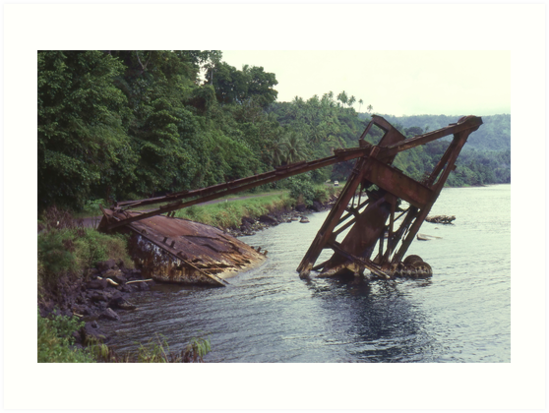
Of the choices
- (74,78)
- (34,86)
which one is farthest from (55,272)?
(74,78)

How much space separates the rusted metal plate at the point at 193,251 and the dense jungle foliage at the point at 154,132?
3307mm

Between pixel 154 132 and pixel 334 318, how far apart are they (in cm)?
2565

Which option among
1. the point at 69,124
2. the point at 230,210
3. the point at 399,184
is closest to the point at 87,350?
the point at 69,124

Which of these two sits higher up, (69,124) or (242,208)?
(69,124)

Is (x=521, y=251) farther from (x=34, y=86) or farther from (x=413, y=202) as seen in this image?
(x=34, y=86)

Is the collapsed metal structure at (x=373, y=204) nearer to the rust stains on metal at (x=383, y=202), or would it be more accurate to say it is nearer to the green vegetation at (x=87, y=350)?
the rust stains on metal at (x=383, y=202)

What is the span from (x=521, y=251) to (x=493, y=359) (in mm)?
3117

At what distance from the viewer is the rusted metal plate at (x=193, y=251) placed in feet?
66.3

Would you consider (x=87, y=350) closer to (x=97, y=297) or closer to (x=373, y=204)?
(x=97, y=297)

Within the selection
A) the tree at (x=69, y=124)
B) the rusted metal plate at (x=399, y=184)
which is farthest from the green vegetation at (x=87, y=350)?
the rusted metal plate at (x=399, y=184)

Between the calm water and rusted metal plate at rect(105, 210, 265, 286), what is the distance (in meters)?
0.71

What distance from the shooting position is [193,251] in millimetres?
21641

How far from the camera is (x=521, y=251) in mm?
12633

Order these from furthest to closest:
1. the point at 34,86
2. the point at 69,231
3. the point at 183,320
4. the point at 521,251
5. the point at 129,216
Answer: the point at 129,216 → the point at 69,231 → the point at 183,320 → the point at 34,86 → the point at 521,251
